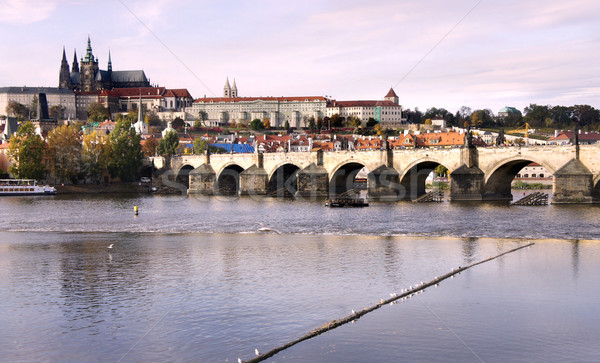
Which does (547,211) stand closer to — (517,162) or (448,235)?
(517,162)

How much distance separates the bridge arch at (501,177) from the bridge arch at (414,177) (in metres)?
6.68

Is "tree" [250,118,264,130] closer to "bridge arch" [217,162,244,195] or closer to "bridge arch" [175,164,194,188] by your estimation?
"bridge arch" [175,164,194,188]

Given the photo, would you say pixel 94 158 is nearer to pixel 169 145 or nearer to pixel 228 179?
pixel 228 179

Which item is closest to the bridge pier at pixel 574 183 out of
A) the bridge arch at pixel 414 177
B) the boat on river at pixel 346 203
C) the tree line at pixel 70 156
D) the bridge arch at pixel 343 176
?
the bridge arch at pixel 414 177

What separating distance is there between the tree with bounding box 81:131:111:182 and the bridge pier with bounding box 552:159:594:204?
63985 mm

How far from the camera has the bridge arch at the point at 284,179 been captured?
80375mm

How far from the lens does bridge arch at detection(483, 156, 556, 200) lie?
181ft

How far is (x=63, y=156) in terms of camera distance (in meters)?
91.8

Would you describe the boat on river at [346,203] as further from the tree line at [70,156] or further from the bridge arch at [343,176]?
the tree line at [70,156]

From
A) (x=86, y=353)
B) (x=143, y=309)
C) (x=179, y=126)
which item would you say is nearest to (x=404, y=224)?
(x=143, y=309)

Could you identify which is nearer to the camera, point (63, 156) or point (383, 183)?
point (383, 183)

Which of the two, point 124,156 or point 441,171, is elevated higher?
point 124,156

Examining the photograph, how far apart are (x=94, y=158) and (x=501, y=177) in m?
59.0

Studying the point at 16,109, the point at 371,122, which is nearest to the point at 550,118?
the point at 371,122
